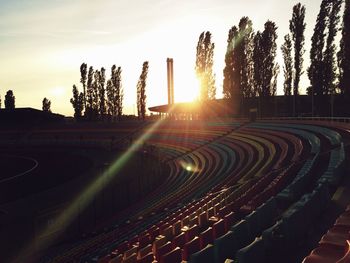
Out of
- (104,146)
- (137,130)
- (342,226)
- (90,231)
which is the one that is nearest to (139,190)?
(90,231)

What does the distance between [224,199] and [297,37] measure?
37.1 m

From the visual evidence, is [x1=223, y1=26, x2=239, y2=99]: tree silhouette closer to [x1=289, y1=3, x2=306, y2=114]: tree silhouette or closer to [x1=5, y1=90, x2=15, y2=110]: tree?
[x1=289, y1=3, x2=306, y2=114]: tree silhouette

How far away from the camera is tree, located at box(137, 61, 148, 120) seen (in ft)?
238

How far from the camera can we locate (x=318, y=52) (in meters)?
41.7

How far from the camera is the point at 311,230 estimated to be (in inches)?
374

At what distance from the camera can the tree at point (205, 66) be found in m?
59.1

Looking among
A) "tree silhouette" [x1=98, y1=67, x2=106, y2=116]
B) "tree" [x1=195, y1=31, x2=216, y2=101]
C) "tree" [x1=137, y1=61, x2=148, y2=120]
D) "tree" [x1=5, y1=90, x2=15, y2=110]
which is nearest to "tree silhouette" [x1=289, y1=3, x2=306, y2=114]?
"tree" [x1=195, y1=31, x2=216, y2=101]

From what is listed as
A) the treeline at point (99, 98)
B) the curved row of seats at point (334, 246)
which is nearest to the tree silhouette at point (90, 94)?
the treeline at point (99, 98)

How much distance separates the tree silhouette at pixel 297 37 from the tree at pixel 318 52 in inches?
136

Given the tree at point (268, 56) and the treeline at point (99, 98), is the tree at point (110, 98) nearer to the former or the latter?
the treeline at point (99, 98)

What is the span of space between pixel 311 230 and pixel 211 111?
48.5 metres

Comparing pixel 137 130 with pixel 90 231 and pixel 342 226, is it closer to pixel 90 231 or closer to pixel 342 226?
pixel 90 231

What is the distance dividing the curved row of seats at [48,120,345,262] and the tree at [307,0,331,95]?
7721 mm

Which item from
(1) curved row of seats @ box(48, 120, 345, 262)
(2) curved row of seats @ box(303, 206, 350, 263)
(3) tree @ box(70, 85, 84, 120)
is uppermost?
(3) tree @ box(70, 85, 84, 120)
